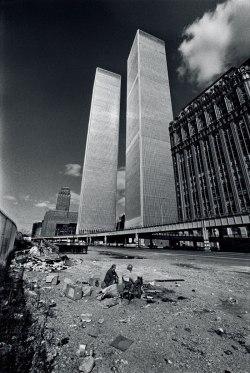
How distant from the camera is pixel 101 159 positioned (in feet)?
544

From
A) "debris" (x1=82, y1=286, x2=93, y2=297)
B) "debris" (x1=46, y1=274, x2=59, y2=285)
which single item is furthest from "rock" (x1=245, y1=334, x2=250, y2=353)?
"debris" (x1=46, y1=274, x2=59, y2=285)

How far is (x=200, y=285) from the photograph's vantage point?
Answer: 8508 mm

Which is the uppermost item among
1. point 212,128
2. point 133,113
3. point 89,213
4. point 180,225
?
point 133,113

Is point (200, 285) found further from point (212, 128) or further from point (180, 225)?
point (212, 128)

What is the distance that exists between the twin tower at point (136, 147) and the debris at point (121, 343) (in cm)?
8878

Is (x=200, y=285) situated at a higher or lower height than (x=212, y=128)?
lower

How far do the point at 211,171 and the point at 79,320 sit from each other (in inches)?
2788

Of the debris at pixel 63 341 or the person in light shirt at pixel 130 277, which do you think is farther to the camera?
the person in light shirt at pixel 130 277

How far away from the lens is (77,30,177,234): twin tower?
3880 inches

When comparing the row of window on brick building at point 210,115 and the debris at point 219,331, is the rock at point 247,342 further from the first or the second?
the row of window on brick building at point 210,115

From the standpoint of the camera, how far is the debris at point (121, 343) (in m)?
3.55

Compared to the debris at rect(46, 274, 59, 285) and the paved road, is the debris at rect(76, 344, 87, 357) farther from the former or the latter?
the paved road

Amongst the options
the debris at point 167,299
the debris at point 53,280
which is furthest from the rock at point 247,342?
the debris at point 53,280

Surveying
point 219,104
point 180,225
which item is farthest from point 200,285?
point 219,104
